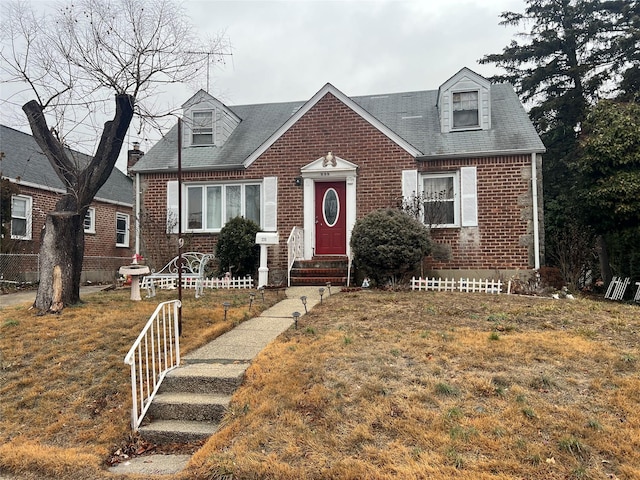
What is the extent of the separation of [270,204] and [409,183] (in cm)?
402

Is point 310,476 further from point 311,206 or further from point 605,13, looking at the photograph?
point 605,13

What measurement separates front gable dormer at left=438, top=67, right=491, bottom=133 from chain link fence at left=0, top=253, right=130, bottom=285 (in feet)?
47.4

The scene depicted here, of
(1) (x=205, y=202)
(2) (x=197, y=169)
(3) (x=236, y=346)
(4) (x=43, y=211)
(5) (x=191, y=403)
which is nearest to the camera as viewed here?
(5) (x=191, y=403)

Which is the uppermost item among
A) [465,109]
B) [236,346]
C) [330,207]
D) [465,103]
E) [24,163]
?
[465,103]

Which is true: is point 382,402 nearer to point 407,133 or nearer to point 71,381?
point 71,381

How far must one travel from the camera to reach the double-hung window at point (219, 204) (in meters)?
13.7

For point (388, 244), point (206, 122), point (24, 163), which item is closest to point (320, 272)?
point (388, 244)

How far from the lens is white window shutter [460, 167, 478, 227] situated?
12.2 meters

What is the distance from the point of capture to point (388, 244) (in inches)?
408

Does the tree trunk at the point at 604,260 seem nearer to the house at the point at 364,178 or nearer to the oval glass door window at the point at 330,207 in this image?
the house at the point at 364,178

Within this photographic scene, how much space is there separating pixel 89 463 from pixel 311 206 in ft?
32.1

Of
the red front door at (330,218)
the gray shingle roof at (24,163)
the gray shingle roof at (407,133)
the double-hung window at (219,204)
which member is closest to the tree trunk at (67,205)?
the gray shingle roof at (407,133)

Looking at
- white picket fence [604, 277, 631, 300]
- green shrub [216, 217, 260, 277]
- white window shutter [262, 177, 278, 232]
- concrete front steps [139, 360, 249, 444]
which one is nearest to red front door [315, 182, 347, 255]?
white window shutter [262, 177, 278, 232]

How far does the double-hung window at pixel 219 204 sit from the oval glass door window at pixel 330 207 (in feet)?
6.63
